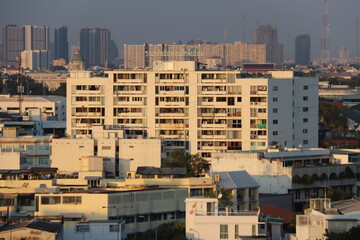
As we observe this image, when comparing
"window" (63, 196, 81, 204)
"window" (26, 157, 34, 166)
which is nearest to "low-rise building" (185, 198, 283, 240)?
"window" (63, 196, 81, 204)

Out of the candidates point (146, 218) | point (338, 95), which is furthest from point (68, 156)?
point (338, 95)

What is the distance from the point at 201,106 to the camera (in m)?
64.2

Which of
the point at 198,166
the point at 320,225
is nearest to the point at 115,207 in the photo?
the point at 320,225

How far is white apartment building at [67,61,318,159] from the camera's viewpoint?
63.6 metres

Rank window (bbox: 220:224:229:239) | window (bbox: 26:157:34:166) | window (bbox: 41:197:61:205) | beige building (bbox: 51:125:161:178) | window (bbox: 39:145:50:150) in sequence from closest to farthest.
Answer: window (bbox: 220:224:229:239)
window (bbox: 41:197:61:205)
beige building (bbox: 51:125:161:178)
window (bbox: 26:157:34:166)
window (bbox: 39:145:50:150)

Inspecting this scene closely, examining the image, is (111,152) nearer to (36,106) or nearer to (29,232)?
(29,232)

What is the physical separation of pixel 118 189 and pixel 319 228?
11192mm

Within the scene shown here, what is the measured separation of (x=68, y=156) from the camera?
54.2 m

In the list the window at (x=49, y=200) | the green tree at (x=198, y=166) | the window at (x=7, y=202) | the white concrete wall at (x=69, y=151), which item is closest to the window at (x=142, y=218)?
the window at (x=49, y=200)

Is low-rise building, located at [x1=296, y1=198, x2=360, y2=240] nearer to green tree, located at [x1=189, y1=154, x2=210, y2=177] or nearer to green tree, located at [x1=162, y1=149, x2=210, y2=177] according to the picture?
green tree, located at [x1=162, y1=149, x2=210, y2=177]

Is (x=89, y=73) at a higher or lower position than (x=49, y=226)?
higher

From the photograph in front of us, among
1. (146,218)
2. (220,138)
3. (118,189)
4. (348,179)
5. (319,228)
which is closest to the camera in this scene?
(319,228)

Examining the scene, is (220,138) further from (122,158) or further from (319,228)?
(319,228)

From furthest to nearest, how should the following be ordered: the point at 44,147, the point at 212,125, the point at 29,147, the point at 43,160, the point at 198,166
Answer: the point at 212,125, the point at 29,147, the point at 44,147, the point at 43,160, the point at 198,166
